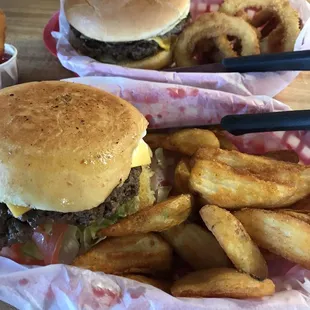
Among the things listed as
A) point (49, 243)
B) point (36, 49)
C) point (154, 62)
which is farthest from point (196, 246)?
point (36, 49)

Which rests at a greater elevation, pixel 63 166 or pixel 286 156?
pixel 63 166

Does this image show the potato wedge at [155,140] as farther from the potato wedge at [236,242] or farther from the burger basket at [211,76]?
the potato wedge at [236,242]

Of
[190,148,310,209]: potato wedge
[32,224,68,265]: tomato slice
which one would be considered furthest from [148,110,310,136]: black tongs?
[32,224,68,265]: tomato slice

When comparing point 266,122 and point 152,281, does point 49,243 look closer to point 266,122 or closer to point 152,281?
point 152,281

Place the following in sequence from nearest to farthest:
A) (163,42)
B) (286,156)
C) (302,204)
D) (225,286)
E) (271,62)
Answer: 1. (225,286)
2. (302,204)
3. (286,156)
4. (271,62)
5. (163,42)

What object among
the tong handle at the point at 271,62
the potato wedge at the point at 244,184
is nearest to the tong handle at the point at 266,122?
the potato wedge at the point at 244,184

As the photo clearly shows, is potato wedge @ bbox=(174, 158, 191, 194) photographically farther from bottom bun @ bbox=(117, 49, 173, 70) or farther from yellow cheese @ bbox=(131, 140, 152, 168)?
bottom bun @ bbox=(117, 49, 173, 70)

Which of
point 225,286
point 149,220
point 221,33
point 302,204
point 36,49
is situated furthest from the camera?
point 36,49
